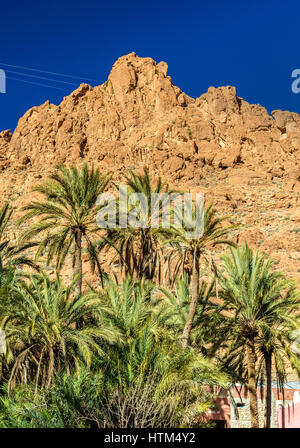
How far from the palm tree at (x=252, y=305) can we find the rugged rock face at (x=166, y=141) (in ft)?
95.1

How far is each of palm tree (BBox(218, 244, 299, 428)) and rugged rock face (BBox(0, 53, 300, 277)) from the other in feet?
95.1

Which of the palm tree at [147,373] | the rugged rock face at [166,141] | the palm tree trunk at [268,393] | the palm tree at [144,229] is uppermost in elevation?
the rugged rock face at [166,141]

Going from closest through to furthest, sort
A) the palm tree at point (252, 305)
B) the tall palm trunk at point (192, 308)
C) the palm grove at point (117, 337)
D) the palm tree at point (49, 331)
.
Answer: the palm grove at point (117, 337)
the palm tree at point (49, 331)
the palm tree at point (252, 305)
the tall palm trunk at point (192, 308)

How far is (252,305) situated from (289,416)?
5.73 meters

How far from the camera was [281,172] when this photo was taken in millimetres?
52781

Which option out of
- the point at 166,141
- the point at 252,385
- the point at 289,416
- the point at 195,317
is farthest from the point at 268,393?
the point at 166,141

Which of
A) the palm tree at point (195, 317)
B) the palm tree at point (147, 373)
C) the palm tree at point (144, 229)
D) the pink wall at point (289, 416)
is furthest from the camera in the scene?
the palm tree at point (144, 229)

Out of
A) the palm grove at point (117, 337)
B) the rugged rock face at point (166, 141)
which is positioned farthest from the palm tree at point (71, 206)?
the rugged rock face at point (166, 141)

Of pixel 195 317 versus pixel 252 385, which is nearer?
pixel 252 385

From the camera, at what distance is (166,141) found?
178ft

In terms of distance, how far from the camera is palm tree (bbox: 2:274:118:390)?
1062cm

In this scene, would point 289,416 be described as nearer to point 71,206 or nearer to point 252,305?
point 252,305

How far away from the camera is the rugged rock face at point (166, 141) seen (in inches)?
1973

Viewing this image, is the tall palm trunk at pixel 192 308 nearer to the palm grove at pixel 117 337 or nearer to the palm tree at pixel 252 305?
the palm grove at pixel 117 337
